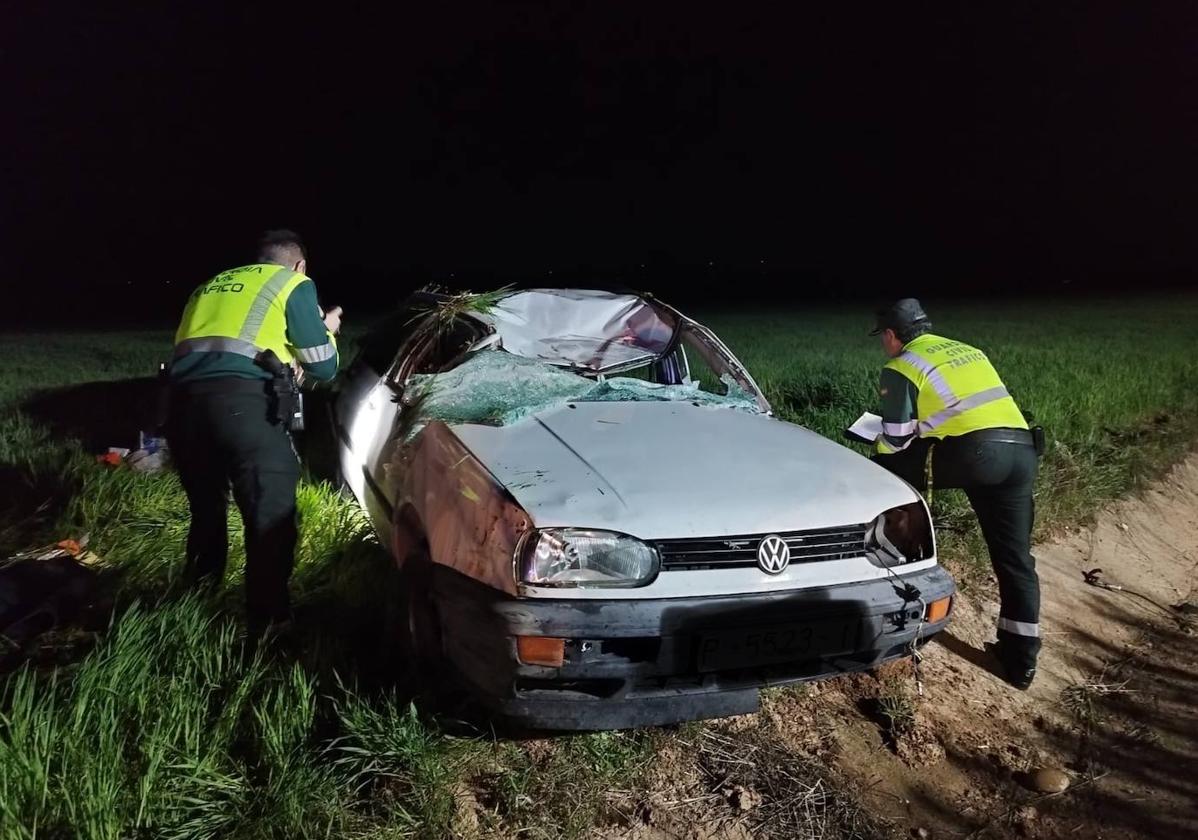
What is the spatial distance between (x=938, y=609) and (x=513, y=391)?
1666 millimetres

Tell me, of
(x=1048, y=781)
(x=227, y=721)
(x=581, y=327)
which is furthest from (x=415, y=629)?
(x=1048, y=781)

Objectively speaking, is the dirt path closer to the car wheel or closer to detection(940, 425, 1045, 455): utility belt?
detection(940, 425, 1045, 455): utility belt

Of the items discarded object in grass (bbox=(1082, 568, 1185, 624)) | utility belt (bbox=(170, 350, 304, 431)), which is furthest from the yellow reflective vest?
utility belt (bbox=(170, 350, 304, 431))

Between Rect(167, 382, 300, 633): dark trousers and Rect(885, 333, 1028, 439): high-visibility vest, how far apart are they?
255cm

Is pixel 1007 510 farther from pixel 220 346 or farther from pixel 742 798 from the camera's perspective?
pixel 220 346

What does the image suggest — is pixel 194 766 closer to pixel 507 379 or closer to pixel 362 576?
pixel 362 576

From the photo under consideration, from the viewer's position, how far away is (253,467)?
2842 millimetres

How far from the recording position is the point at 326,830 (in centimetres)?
196

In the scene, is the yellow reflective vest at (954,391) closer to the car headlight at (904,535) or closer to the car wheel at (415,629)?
the car headlight at (904,535)

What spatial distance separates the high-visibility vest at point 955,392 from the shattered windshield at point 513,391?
2.29 ft

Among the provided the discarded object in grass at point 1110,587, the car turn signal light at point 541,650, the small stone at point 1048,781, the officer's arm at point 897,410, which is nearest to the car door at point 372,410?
the car turn signal light at point 541,650

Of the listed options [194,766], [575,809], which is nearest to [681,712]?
[575,809]

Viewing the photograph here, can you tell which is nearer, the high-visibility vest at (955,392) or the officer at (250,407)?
the officer at (250,407)

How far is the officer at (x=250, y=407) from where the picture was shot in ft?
9.29
